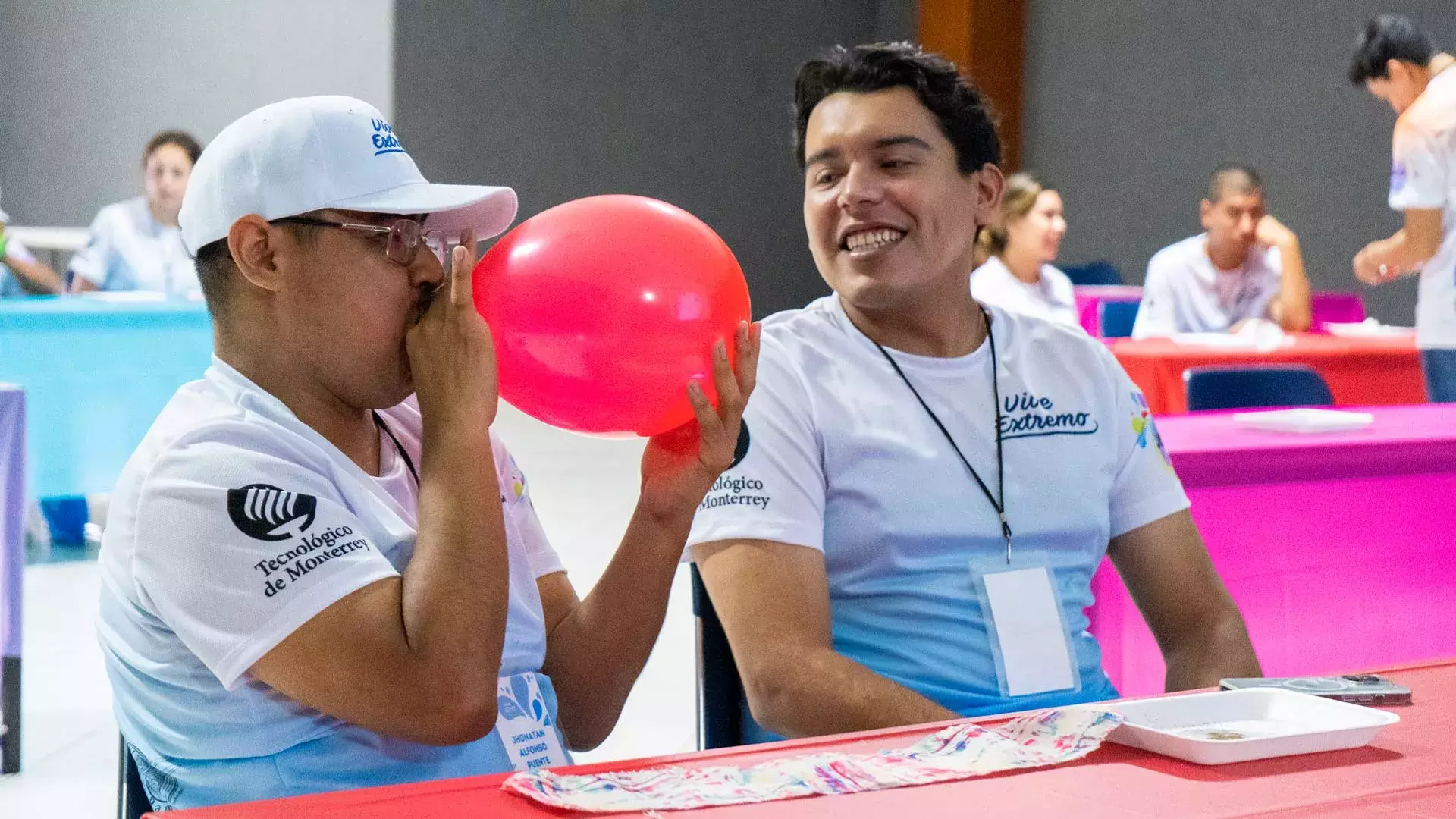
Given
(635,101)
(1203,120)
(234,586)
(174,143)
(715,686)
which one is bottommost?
(715,686)

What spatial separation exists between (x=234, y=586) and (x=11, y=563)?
2289mm

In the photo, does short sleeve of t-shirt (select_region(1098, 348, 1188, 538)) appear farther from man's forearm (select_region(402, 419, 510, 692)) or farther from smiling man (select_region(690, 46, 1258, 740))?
man's forearm (select_region(402, 419, 510, 692))

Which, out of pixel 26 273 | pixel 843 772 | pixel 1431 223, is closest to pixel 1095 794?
pixel 843 772

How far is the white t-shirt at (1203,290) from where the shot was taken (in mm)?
5691

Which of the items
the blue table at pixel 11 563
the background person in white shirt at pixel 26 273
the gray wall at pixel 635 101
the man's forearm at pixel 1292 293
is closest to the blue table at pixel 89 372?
the background person in white shirt at pixel 26 273

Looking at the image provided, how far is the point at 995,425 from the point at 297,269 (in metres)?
0.95

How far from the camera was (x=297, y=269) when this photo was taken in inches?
48.3

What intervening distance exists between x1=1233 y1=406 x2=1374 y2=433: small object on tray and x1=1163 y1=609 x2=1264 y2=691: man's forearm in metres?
1.13

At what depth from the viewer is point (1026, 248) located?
571 centimetres

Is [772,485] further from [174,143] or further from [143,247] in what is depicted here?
[143,247]

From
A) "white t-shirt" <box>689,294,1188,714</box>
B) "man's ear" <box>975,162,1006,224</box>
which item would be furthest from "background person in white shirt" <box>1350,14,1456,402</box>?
"white t-shirt" <box>689,294,1188,714</box>

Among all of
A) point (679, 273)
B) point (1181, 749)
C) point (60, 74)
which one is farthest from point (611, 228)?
point (60, 74)

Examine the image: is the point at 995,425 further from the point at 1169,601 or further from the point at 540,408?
the point at 540,408

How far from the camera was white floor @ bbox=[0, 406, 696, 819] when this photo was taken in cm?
292
